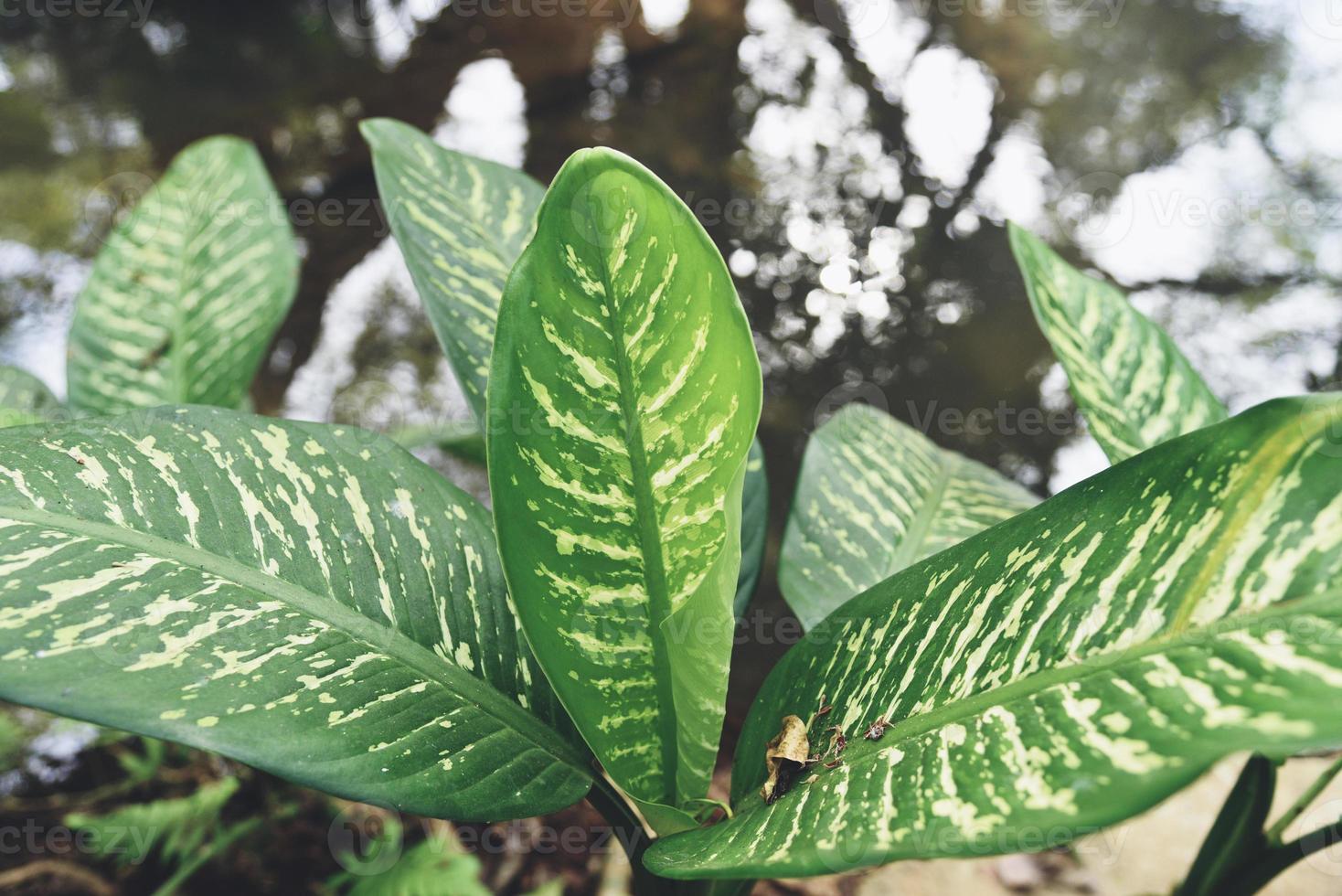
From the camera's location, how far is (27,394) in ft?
3.06

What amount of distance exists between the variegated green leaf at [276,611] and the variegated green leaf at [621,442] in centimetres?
8

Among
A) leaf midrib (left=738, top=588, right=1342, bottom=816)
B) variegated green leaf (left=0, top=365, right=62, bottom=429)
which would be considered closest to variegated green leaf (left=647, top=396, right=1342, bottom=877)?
leaf midrib (left=738, top=588, right=1342, bottom=816)

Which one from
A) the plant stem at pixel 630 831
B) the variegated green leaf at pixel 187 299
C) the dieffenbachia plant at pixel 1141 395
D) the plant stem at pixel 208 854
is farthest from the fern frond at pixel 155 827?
the dieffenbachia plant at pixel 1141 395

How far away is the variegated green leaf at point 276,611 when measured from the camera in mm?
355

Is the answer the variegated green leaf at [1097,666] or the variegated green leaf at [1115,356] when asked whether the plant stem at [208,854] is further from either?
the variegated green leaf at [1115,356]

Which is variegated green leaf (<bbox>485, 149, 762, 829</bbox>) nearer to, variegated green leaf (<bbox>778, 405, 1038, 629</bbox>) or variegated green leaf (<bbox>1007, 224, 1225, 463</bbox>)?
variegated green leaf (<bbox>778, 405, 1038, 629</bbox>)

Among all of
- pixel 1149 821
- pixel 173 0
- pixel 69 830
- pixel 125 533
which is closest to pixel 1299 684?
pixel 125 533

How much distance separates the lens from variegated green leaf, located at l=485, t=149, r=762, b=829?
367 mm

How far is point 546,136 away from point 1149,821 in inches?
60.0

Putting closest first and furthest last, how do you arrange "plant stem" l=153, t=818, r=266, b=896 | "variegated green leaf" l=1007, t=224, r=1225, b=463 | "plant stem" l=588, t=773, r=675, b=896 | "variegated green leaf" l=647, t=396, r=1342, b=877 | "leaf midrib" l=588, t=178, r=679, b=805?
"variegated green leaf" l=647, t=396, r=1342, b=877
"leaf midrib" l=588, t=178, r=679, b=805
"plant stem" l=588, t=773, r=675, b=896
"variegated green leaf" l=1007, t=224, r=1225, b=463
"plant stem" l=153, t=818, r=266, b=896

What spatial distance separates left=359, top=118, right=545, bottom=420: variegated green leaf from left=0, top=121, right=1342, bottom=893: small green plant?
0.13m

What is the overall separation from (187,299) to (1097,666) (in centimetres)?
101

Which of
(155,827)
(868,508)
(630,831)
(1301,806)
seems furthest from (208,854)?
(1301,806)

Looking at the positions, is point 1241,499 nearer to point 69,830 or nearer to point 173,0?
point 69,830
